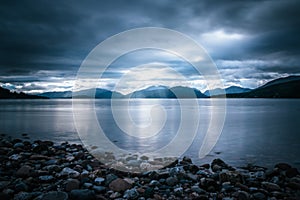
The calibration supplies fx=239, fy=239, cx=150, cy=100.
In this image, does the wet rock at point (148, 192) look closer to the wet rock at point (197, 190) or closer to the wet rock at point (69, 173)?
the wet rock at point (197, 190)

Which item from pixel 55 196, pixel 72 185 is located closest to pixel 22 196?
pixel 55 196

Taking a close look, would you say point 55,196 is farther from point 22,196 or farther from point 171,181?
point 171,181

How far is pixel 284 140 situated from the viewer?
22969 millimetres

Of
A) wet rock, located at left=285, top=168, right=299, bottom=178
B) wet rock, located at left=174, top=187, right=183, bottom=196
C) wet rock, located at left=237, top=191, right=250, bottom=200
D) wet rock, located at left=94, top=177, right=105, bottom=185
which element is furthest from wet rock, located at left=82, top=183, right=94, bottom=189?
wet rock, located at left=285, top=168, right=299, bottom=178

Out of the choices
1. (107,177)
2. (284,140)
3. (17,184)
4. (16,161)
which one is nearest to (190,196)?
(107,177)

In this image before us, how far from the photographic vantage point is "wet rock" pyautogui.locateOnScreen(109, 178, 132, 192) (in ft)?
29.8

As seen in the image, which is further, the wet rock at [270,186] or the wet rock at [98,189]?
the wet rock at [270,186]

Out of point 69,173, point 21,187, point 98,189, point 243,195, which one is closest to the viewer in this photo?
point 243,195

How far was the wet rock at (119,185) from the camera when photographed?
9082 millimetres

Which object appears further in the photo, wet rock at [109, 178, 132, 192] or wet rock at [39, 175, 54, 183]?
wet rock at [39, 175, 54, 183]

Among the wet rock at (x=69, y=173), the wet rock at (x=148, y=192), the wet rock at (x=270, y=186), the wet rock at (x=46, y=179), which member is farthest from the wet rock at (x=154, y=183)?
the wet rock at (x=270, y=186)

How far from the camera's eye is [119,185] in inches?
363

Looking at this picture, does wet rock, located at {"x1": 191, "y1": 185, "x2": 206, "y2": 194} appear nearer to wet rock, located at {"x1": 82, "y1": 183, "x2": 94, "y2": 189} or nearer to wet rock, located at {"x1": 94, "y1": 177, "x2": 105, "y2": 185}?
wet rock, located at {"x1": 94, "y1": 177, "x2": 105, "y2": 185}

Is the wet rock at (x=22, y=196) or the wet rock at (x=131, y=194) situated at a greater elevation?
the wet rock at (x=22, y=196)
